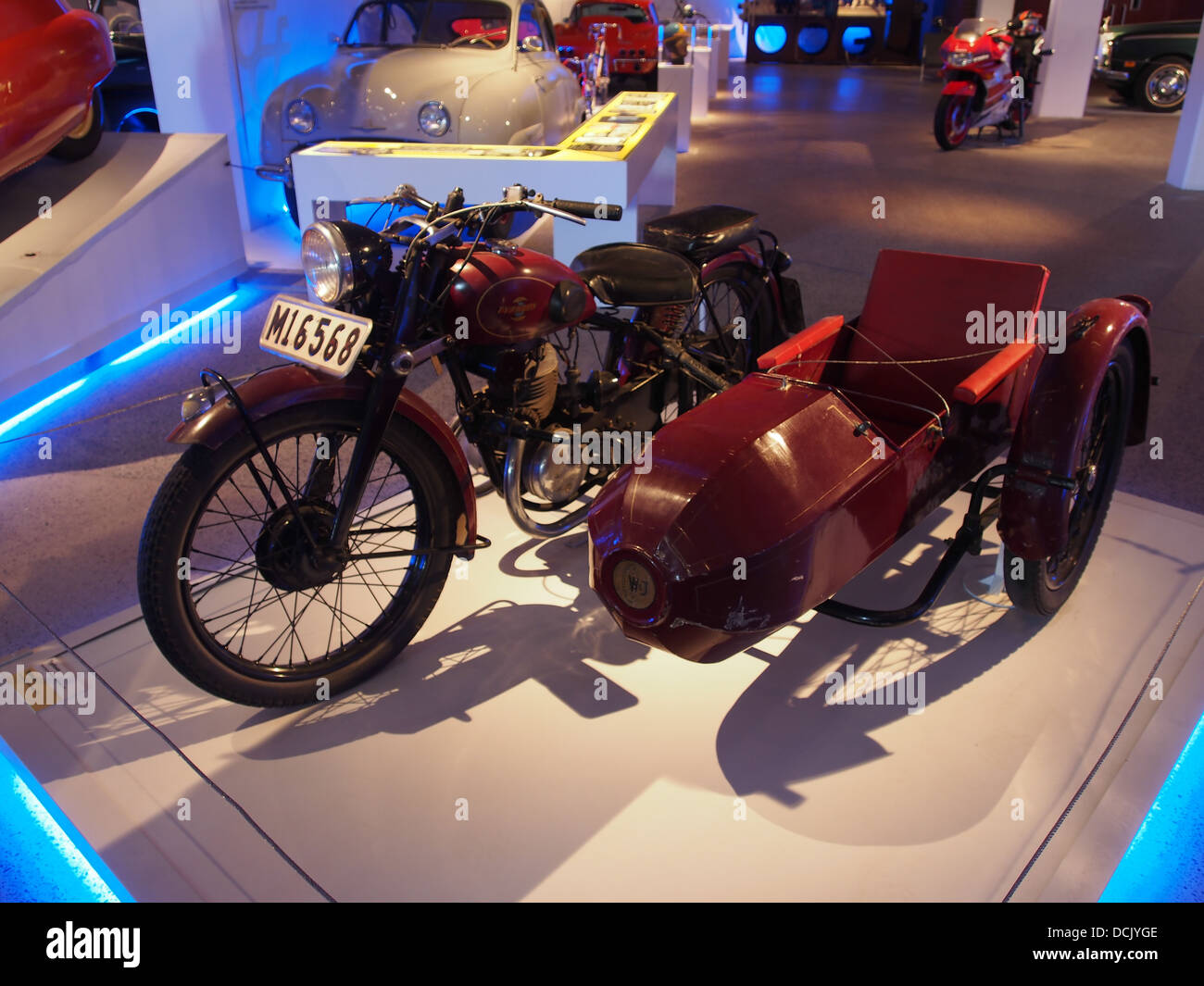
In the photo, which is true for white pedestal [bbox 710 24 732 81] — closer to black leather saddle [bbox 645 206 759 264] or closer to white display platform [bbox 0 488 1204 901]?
black leather saddle [bbox 645 206 759 264]

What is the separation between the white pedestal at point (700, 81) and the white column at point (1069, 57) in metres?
3.75

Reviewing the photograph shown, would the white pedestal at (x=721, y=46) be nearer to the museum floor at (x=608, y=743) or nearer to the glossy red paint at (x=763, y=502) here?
the museum floor at (x=608, y=743)

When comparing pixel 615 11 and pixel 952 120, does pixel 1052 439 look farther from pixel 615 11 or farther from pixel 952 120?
pixel 615 11

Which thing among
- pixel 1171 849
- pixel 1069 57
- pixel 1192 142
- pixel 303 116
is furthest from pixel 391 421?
pixel 1069 57

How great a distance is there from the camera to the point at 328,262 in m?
1.95

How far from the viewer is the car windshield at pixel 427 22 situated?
247 inches

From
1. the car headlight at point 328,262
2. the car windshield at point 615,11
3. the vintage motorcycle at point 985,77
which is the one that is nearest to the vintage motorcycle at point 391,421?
the car headlight at point 328,262

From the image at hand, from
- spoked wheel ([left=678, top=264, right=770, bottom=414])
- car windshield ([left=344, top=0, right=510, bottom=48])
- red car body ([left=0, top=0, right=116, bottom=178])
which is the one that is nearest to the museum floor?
spoked wheel ([left=678, top=264, right=770, bottom=414])

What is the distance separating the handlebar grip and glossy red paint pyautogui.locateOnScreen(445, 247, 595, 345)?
0.19 meters

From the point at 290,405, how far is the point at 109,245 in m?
2.90

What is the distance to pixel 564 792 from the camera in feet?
6.46

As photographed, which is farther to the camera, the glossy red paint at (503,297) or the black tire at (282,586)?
the glossy red paint at (503,297)

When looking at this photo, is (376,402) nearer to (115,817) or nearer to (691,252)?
(115,817)
